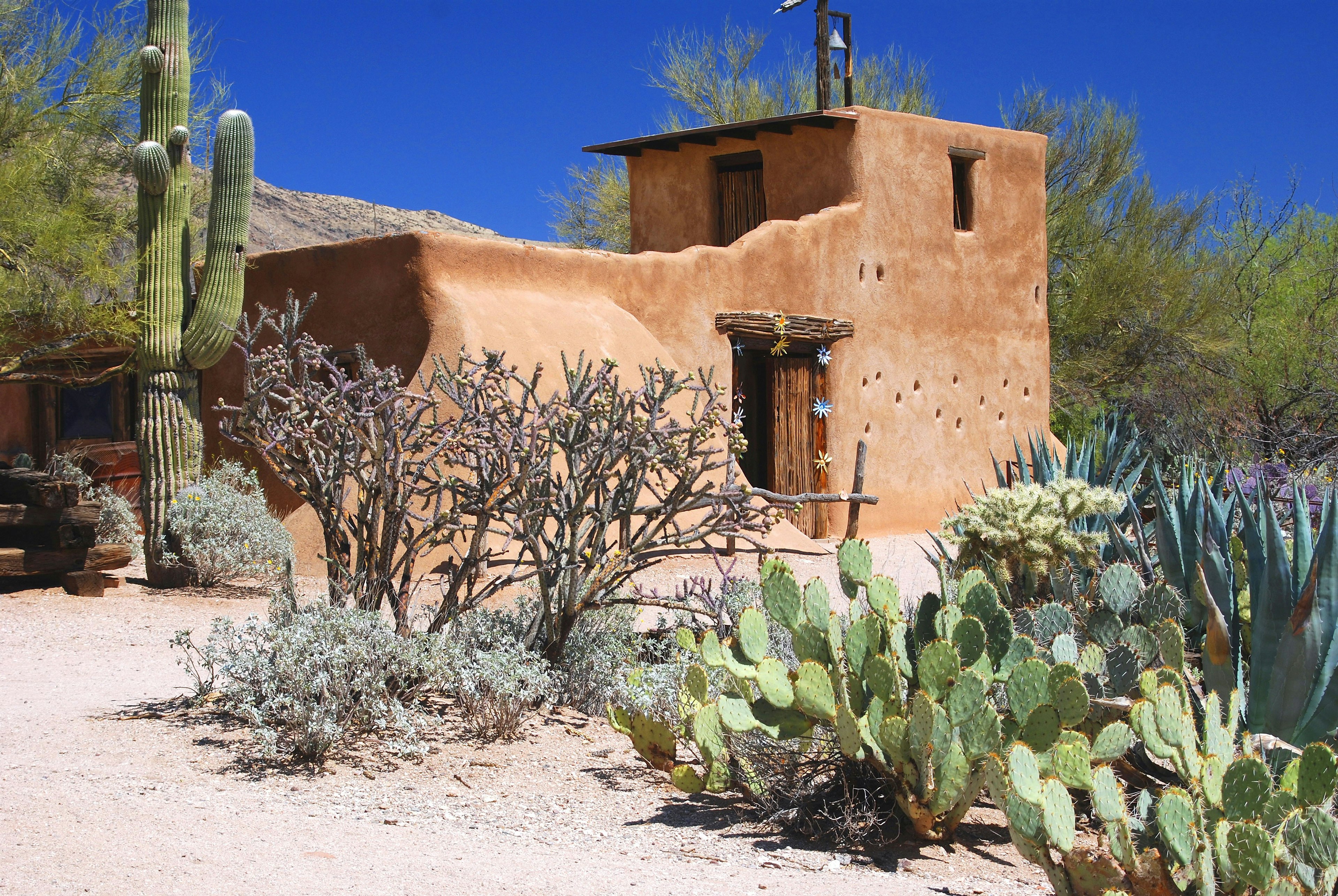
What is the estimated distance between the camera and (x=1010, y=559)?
243 inches

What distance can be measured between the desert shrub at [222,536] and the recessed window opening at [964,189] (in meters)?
9.28

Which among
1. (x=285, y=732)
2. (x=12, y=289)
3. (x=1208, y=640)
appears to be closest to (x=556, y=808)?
(x=285, y=732)

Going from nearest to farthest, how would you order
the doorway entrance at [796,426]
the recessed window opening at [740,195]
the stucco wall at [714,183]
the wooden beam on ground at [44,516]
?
the wooden beam on ground at [44,516] → the doorway entrance at [796,426] → the stucco wall at [714,183] → the recessed window opening at [740,195]

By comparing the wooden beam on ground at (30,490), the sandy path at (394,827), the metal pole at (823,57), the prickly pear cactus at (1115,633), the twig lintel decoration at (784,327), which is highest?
the metal pole at (823,57)

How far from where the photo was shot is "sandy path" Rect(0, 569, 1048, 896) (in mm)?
3545

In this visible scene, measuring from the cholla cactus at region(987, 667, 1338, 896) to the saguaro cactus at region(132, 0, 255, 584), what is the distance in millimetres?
8498

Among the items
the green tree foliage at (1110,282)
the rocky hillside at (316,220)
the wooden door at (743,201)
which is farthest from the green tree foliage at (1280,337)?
the rocky hillside at (316,220)

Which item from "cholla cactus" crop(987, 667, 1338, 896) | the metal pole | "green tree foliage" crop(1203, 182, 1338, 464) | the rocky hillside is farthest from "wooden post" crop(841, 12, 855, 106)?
the rocky hillside

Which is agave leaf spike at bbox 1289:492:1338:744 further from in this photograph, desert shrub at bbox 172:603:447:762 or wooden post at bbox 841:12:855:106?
wooden post at bbox 841:12:855:106

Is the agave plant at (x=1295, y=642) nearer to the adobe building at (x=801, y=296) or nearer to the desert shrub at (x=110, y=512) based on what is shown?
the adobe building at (x=801, y=296)

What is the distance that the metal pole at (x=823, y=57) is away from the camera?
51.8ft

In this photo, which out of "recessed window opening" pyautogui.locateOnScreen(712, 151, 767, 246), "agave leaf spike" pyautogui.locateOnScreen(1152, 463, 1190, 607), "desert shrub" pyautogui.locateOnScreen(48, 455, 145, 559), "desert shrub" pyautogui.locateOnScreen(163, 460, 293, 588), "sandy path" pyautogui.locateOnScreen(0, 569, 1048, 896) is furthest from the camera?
"recessed window opening" pyautogui.locateOnScreen(712, 151, 767, 246)

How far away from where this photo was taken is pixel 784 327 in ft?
42.8

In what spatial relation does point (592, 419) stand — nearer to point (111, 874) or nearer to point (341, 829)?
point (341, 829)
